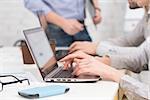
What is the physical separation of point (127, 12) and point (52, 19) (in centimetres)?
95

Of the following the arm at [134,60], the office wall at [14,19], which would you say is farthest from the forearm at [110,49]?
the office wall at [14,19]

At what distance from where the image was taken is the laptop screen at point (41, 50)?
1.60 metres

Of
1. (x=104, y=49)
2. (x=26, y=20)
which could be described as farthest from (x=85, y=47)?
(x=26, y=20)

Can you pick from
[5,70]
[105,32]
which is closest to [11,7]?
[105,32]

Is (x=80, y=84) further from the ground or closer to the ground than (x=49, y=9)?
closer to the ground

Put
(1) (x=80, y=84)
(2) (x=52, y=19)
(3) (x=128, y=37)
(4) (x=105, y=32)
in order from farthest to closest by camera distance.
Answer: (4) (x=105, y=32) → (2) (x=52, y=19) → (3) (x=128, y=37) → (1) (x=80, y=84)

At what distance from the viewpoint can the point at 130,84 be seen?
4.60ft

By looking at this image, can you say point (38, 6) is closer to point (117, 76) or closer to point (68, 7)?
point (68, 7)

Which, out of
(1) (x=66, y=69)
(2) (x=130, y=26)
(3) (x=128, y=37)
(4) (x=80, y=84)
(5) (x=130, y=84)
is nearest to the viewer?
(5) (x=130, y=84)

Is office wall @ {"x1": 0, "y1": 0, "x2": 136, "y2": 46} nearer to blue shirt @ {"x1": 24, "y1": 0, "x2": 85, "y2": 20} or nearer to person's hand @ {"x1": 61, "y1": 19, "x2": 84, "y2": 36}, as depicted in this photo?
blue shirt @ {"x1": 24, "y1": 0, "x2": 85, "y2": 20}

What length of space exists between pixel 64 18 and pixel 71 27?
18cm

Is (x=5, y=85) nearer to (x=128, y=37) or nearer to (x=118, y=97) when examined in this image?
(x=118, y=97)

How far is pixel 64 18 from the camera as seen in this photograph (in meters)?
2.99

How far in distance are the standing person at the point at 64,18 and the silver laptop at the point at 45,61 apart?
0.94 metres
